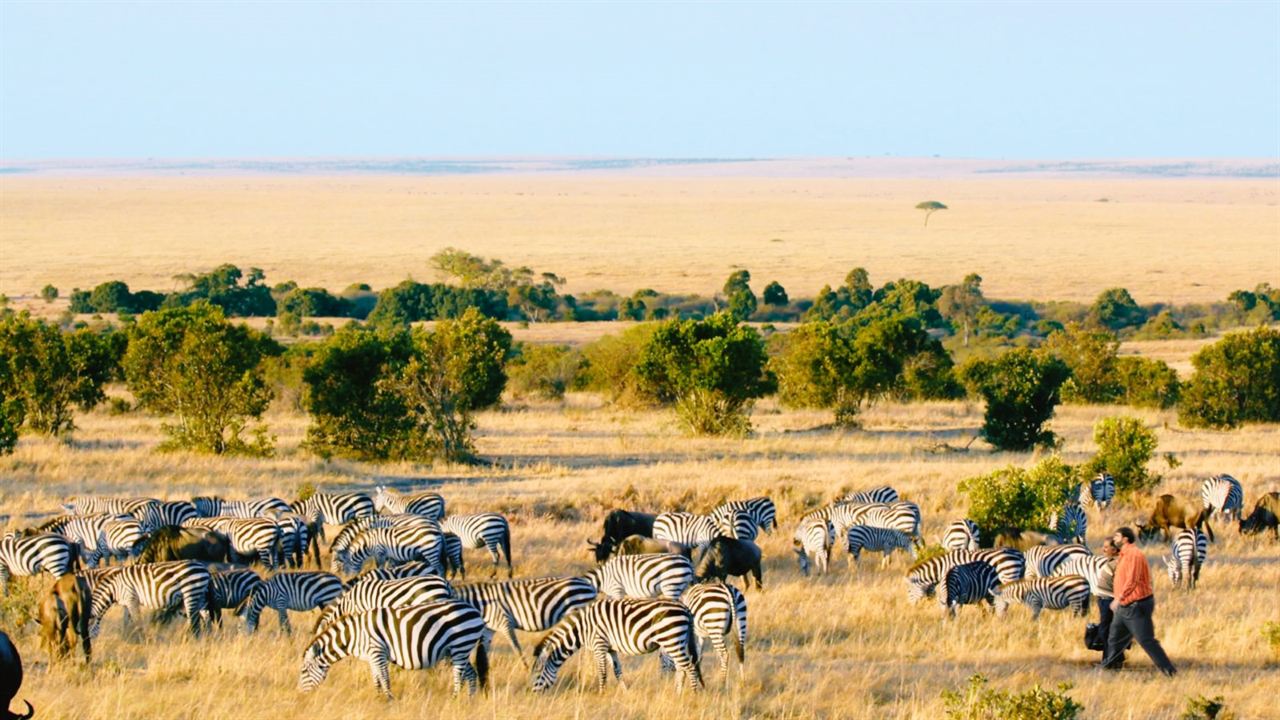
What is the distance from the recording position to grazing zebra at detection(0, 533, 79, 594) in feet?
49.6

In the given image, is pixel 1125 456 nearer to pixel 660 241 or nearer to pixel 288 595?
pixel 288 595

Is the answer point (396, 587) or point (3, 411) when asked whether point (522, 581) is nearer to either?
point (396, 587)

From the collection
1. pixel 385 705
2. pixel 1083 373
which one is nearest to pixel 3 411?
pixel 385 705

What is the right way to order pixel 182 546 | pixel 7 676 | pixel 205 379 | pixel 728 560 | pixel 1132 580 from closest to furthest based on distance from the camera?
pixel 7 676
pixel 1132 580
pixel 182 546
pixel 728 560
pixel 205 379

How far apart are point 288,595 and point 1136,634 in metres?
8.11

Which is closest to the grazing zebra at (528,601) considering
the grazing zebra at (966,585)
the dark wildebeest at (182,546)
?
the grazing zebra at (966,585)

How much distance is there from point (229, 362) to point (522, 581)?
1683cm

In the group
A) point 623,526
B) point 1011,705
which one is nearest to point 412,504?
point 623,526

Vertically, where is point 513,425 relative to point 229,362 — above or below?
below

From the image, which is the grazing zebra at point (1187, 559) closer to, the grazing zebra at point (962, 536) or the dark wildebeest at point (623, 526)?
the grazing zebra at point (962, 536)

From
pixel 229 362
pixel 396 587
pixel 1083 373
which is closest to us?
pixel 396 587

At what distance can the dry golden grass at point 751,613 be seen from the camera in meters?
10.9

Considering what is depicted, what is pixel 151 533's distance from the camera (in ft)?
53.3

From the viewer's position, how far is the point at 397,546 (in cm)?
1599
